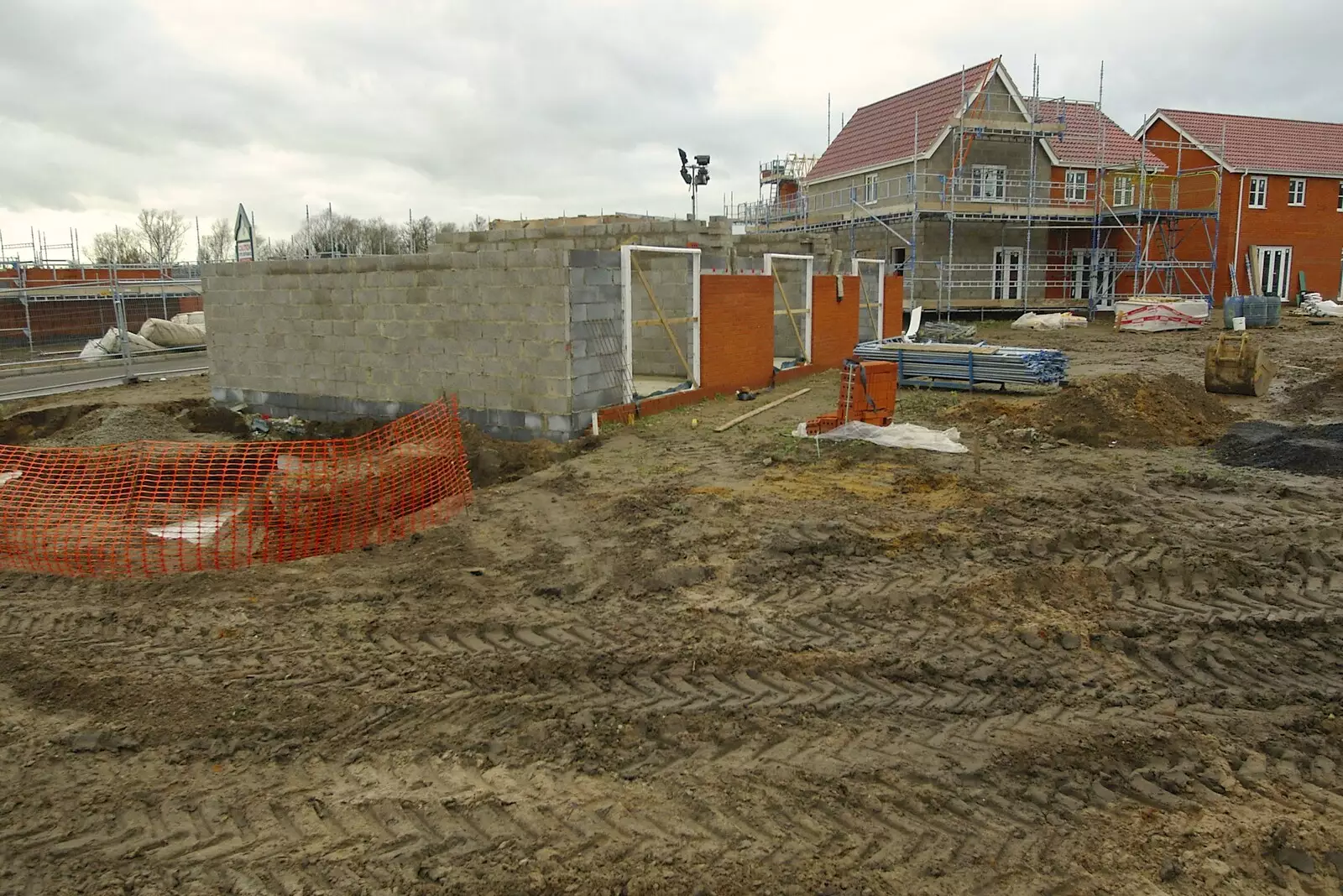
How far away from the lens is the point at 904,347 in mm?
16812

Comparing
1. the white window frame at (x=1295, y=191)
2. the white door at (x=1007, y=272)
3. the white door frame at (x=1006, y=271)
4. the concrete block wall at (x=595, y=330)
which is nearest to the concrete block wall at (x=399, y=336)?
the concrete block wall at (x=595, y=330)

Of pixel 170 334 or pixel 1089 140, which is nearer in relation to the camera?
pixel 170 334

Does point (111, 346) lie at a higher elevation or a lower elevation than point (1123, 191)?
lower

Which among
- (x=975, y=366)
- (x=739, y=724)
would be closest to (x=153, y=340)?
(x=975, y=366)

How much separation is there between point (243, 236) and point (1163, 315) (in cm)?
2614

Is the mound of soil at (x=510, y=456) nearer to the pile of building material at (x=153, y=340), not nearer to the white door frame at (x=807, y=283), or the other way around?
the white door frame at (x=807, y=283)

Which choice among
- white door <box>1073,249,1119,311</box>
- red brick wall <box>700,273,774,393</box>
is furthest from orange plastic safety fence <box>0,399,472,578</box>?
white door <box>1073,249,1119,311</box>

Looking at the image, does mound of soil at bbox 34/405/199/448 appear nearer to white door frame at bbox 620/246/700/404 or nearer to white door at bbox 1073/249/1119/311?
white door frame at bbox 620/246/700/404

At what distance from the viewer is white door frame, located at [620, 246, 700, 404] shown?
12.4 metres

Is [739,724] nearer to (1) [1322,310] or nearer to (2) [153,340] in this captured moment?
(2) [153,340]

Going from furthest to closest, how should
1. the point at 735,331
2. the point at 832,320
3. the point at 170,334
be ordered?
1. the point at 170,334
2. the point at 832,320
3. the point at 735,331

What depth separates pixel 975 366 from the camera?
15836 mm

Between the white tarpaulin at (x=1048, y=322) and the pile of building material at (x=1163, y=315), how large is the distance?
147cm

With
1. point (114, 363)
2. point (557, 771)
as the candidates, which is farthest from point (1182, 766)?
point (114, 363)
